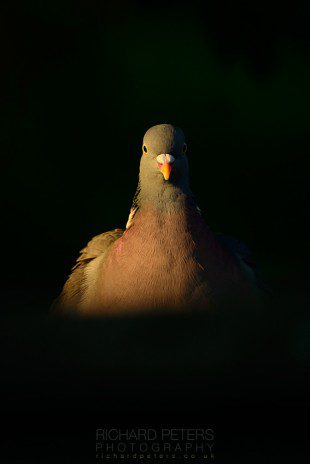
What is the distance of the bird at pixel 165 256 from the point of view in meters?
5.20

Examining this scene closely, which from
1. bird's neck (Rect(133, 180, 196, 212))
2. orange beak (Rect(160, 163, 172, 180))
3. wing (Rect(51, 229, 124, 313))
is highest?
orange beak (Rect(160, 163, 172, 180))

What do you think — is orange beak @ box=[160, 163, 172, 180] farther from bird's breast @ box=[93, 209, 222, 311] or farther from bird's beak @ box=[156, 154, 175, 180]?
bird's breast @ box=[93, 209, 222, 311]

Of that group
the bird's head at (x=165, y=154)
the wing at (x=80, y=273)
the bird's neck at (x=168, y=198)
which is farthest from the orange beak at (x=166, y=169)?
the wing at (x=80, y=273)

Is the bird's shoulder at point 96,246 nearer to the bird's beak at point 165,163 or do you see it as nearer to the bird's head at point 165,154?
the bird's head at point 165,154

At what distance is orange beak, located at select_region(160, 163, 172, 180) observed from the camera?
5227mm

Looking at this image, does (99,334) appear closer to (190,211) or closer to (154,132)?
(190,211)

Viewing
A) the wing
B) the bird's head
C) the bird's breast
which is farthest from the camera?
the wing

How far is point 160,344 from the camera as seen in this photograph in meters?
5.12

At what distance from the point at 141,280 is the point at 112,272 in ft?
0.85

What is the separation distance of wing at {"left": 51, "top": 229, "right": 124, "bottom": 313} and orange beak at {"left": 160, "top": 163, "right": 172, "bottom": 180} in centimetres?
100

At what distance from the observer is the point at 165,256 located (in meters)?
5.28

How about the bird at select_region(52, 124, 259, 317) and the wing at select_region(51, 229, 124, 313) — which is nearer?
the bird at select_region(52, 124, 259, 317)

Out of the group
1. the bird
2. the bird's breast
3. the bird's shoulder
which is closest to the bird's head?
the bird

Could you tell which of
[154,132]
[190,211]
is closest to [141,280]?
[190,211]
